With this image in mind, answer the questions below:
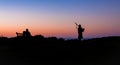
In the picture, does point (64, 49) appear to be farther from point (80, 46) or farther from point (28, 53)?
point (28, 53)

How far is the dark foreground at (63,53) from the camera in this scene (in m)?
25.6

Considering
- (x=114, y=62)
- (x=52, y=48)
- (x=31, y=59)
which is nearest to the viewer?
(x=114, y=62)

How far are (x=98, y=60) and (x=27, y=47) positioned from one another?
320 inches

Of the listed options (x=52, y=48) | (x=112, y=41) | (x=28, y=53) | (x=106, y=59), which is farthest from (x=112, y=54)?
(x=28, y=53)

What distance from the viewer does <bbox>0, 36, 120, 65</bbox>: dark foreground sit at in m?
25.6

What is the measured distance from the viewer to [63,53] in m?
27.1

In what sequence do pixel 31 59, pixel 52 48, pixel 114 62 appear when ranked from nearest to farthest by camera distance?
pixel 114 62 → pixel 31 59 → pixel 52 48

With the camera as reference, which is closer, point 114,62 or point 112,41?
point 114,62

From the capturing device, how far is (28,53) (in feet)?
91.2

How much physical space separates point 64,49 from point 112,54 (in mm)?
4751

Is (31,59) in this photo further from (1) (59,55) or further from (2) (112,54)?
(2) (112,54)

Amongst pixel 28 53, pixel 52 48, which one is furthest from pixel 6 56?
pixel 52 48

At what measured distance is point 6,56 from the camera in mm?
27703

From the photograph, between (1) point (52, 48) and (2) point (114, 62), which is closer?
(2) point (114, 62)
